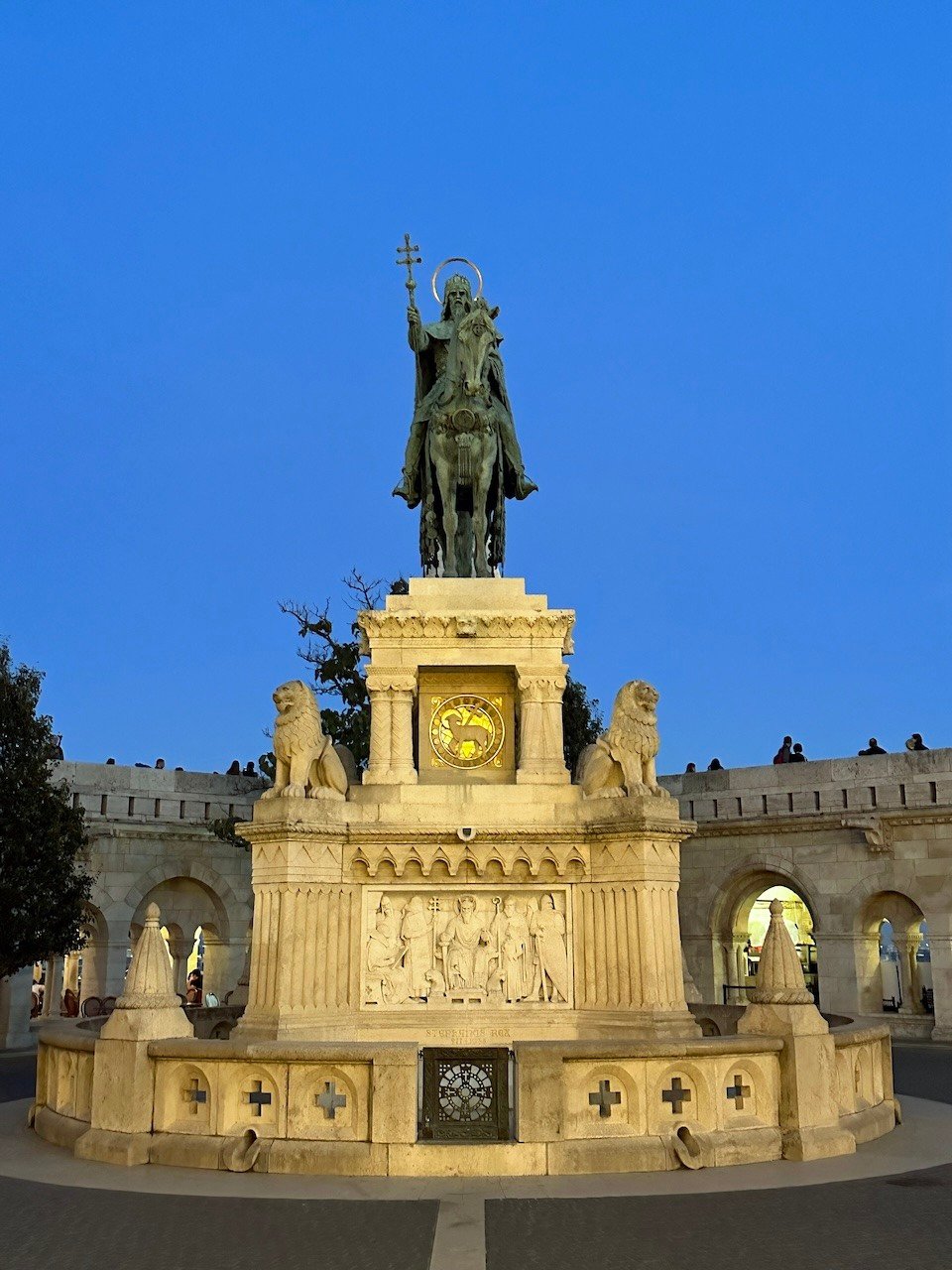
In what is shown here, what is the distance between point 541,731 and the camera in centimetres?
1401

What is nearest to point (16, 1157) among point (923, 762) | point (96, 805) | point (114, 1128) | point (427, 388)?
point (114, 1128)

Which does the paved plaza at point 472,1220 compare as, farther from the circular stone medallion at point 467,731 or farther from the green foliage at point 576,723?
the green foliage at point 576,723

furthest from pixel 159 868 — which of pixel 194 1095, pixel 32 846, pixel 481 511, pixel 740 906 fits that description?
pixel 194 1095

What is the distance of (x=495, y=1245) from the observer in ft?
24.3

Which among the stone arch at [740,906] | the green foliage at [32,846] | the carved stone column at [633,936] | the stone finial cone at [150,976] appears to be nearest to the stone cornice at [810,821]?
the stone arch at [740,906]

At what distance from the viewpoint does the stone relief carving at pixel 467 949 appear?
12.9 metres

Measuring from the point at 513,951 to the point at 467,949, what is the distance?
0.50 metres

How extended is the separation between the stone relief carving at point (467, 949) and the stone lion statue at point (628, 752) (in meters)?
1.29

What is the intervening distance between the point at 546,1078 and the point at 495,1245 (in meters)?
2.07

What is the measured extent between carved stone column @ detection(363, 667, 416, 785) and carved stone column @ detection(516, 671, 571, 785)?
130cm

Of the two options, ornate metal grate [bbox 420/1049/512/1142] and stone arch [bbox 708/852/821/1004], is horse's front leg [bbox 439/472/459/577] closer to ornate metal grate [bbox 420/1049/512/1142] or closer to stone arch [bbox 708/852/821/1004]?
ornate metal grate [bbox 420/1049/512/1142]

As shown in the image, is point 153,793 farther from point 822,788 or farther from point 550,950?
point 550,950

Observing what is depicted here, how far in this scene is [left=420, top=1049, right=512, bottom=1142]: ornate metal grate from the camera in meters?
9.46

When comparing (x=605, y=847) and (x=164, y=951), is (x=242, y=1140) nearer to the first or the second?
(x=164, y=951)
